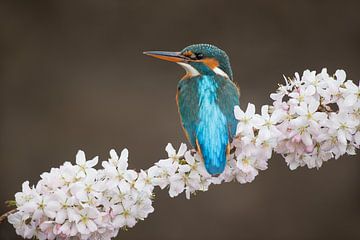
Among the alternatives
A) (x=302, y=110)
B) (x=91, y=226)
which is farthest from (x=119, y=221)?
(x=302, y=110)

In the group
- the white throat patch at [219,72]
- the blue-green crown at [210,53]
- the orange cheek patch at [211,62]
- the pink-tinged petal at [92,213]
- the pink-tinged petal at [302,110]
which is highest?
the blue-green crown at [210,53]

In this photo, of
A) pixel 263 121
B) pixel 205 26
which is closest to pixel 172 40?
pixel 205 26

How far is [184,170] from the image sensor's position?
1159mm

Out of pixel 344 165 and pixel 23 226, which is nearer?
pixel 23 226

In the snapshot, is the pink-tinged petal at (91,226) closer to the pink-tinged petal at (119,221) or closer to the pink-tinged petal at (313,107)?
the pink-tinged petal at (119,221)

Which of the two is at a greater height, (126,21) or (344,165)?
(126,21)

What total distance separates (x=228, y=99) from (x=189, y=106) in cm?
7

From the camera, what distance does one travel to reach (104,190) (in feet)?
3.75

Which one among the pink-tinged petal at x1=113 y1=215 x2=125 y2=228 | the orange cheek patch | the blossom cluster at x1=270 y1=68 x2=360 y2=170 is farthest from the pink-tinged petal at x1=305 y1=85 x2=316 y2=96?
the pink-tinged petal at x1=113 y1=215 x2=125 y2=228

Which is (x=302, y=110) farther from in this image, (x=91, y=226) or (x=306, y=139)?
(x=91, y=226)

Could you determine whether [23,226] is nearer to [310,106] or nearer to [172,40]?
[310,106]

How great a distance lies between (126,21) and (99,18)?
11 cm

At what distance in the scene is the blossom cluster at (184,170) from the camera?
3.66 feet

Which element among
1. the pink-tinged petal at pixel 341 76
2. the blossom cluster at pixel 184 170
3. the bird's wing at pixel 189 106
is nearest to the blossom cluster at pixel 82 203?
the blossom cluster at pixel 184 170
